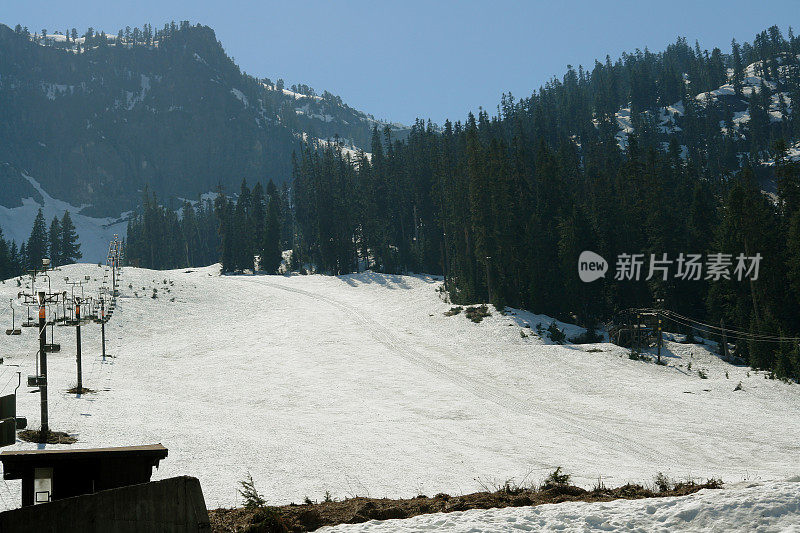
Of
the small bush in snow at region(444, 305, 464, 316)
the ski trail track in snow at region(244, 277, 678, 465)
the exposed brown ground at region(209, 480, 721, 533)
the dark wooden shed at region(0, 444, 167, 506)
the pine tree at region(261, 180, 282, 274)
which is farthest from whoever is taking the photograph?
the pine tree at region(261, 180, 282, 274)

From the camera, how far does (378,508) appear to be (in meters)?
11.3

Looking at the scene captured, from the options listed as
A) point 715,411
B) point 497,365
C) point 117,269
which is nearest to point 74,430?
point 497,365

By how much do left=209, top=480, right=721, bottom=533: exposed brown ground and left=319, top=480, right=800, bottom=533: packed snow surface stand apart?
427 millimetres

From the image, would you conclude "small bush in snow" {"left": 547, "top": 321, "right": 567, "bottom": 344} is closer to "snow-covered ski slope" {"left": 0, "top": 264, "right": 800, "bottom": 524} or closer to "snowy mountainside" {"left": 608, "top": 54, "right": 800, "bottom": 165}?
"snow-covered ski slope" {"left": 0, "top": 264, "right": 800, "bottom": 524}

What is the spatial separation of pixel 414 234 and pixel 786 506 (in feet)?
309

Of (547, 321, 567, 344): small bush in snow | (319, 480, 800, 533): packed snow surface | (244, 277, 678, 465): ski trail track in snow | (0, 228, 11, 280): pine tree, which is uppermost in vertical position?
(0, 228, 11, 280): pine tree

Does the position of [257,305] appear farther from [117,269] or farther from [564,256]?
[564,256]

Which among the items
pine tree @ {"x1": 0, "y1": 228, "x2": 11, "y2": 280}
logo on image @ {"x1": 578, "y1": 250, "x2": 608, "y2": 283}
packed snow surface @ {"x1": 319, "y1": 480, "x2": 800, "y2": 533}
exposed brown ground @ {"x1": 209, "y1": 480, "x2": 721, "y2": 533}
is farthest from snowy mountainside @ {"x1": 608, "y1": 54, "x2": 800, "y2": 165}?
packed snow surface @ {"x1": 319, "y1": 480, "x2": 800, "y2": 533}

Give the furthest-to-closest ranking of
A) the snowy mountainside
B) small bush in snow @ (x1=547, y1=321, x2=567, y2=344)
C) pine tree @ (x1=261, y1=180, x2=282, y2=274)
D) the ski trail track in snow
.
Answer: the snowy mountainside → pine tree @ (x1=261, y1=180, x2=282, y2=274) → small bush in snow @ (x1=547, y1=321, x2=567, y2=344) → the ski trail track in snow

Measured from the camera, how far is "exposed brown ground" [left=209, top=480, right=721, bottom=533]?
406 inches

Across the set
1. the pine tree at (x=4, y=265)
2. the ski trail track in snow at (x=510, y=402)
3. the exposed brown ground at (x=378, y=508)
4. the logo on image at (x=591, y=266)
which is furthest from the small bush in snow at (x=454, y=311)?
the pine tree at (x=4, y=265)

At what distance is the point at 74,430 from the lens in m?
22.4

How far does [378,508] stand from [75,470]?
5622 millimetres

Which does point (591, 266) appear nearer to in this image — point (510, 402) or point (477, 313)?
point (477, 313)
